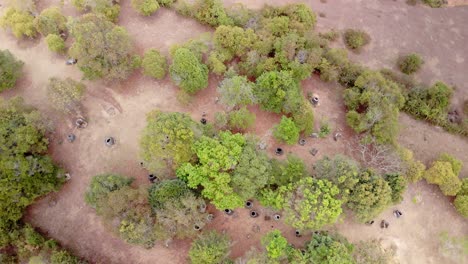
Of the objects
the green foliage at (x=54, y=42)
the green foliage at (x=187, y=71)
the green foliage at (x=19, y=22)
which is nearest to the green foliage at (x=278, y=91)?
the green foliage at (x=187, y=71)

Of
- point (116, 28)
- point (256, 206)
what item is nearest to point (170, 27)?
point (116, 28)

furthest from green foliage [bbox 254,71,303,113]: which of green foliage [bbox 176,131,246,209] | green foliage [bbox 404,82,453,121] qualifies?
green foliage [bbox 404,82,453,121]

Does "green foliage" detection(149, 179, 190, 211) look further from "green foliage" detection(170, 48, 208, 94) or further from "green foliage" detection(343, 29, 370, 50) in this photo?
"green foliage" detection(343, 29, 370, 50)

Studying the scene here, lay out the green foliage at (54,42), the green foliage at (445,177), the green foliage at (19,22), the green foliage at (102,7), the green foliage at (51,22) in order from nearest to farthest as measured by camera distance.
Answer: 1. the green foliage at (445,177)
2. the green foliage at (54,42)
3. the green foliage at (51,22)
4. the green foliage at (19,22)
5. the green foliage at (102,7)

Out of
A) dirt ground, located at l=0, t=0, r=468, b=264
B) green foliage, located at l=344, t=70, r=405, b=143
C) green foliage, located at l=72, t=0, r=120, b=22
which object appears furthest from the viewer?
green foliage, located at l=72, t=0, r=120, b=22

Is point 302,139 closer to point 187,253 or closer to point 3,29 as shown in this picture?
point 187,253

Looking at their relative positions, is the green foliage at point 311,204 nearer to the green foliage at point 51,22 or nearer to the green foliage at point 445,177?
the green foliage at point 445,177

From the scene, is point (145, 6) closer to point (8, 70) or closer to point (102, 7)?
point (102, 7)
